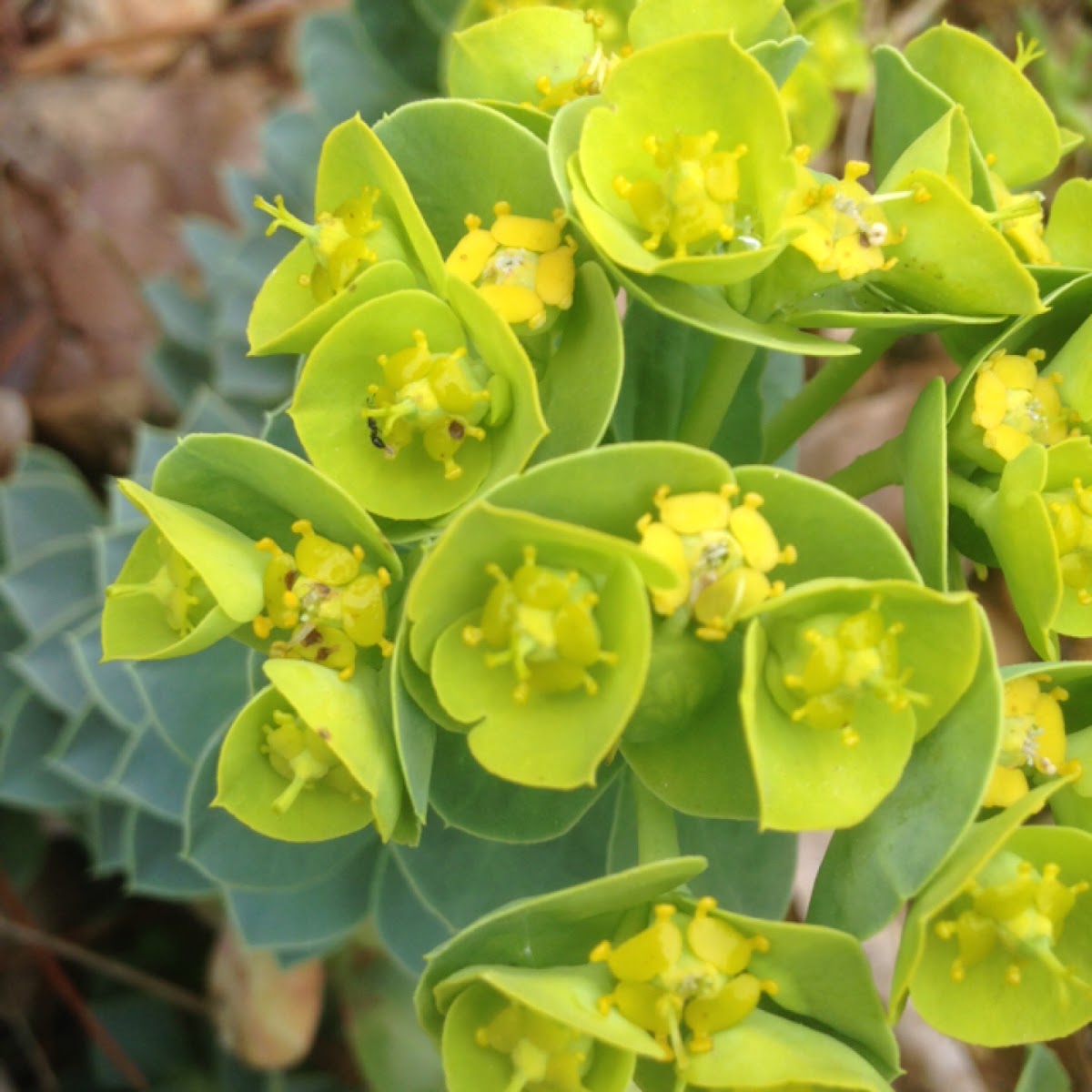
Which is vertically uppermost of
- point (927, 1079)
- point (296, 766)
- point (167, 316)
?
point (296, 766)

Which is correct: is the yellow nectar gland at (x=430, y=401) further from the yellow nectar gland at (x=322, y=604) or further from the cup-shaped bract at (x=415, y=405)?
the yellow nectar gland at (x=322, y=604)

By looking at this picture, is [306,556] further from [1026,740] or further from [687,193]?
[1026,740]

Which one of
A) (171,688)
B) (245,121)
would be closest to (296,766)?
(171,688)

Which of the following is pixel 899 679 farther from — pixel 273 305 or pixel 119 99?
pixel 119 99

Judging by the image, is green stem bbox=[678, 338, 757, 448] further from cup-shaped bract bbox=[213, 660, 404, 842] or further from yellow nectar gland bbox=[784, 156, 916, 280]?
cup-shaped bract bbox=[213, 660, 404, 842]

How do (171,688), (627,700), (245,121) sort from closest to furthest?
(627,700), (171,688), (245,121)

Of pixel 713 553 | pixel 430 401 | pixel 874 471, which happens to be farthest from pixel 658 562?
pixel 874 471
